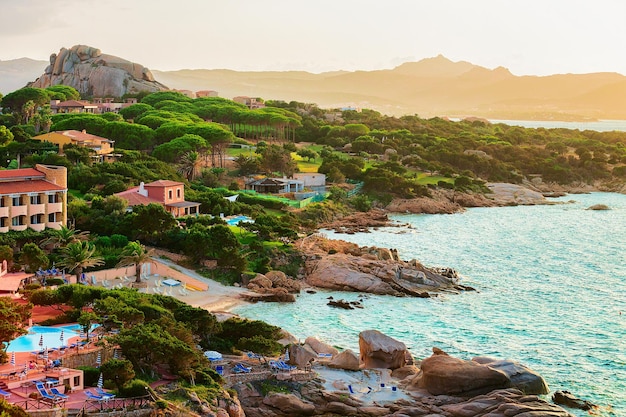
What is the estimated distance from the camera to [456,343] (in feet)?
112

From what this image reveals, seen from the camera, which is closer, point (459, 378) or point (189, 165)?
point (459, 378)

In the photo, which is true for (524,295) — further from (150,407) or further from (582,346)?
(150,407)

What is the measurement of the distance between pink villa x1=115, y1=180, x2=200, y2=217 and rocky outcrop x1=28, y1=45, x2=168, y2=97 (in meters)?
64.9

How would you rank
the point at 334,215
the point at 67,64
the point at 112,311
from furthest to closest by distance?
the point at 67,64
the point at 334,215
the point at 112,311

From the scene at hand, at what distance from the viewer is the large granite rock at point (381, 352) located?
97.8ft

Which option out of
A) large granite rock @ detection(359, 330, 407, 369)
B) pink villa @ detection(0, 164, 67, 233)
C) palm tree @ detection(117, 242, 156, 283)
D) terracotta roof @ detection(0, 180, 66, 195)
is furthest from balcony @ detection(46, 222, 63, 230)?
large granite rock @ detection(359, 330, 407, 369)

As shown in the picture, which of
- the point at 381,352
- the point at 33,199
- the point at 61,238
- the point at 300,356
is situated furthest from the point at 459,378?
the point at 33,199

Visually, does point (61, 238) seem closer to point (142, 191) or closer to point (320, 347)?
point (142, 191)

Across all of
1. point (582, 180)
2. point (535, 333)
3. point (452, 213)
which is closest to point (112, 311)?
point (535, 333)

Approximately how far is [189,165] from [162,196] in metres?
16.1

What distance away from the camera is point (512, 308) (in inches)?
1606

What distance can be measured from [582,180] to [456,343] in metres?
67.2

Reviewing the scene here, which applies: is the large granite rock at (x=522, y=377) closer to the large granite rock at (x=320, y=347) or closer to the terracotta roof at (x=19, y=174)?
the large granite rock at (x=320, y=347)

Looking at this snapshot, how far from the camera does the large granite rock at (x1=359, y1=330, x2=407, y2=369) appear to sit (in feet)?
97.8
